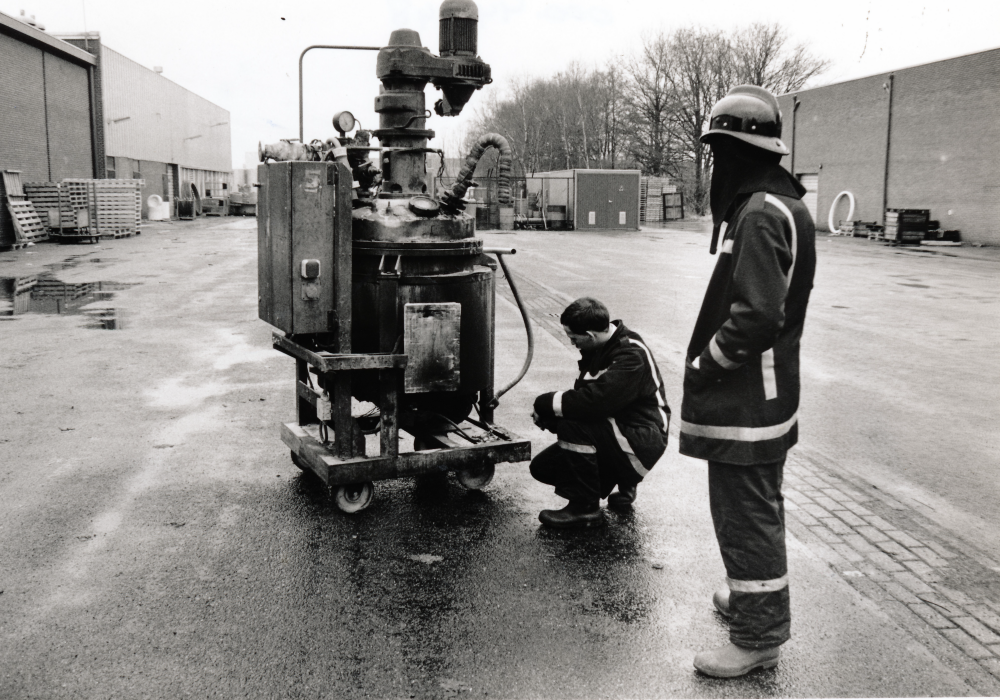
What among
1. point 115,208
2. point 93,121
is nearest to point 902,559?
point 115,208

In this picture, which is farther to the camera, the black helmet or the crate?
the crate

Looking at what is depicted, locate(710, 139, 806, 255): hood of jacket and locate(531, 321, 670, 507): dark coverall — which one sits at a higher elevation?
locate(710, 139, 806, 255): hood of jacket

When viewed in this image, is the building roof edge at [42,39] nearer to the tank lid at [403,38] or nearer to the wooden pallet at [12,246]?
the wooden pallet at [12,246]

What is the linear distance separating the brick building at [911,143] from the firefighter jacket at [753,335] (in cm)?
2669

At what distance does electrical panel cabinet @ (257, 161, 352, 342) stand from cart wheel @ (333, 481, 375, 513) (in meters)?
0.72

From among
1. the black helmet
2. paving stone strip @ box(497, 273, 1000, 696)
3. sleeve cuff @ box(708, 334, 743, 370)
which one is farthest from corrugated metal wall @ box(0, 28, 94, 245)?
sleeve cuff @ box(708, 334, 743, 370)

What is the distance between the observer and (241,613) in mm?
3725

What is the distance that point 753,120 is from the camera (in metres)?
3.27

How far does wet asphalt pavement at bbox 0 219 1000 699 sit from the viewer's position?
329cm

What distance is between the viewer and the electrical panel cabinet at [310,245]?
448 centimetres

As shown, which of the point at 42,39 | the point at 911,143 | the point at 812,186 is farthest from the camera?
the point at 812,186

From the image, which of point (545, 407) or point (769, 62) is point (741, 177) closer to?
point (545, 407)

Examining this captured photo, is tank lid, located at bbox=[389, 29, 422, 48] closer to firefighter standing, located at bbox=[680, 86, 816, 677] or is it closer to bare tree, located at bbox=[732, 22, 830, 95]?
firefighter standing, located at bbox=[680, 86, 816, 677]

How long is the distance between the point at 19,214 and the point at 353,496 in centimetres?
2550
